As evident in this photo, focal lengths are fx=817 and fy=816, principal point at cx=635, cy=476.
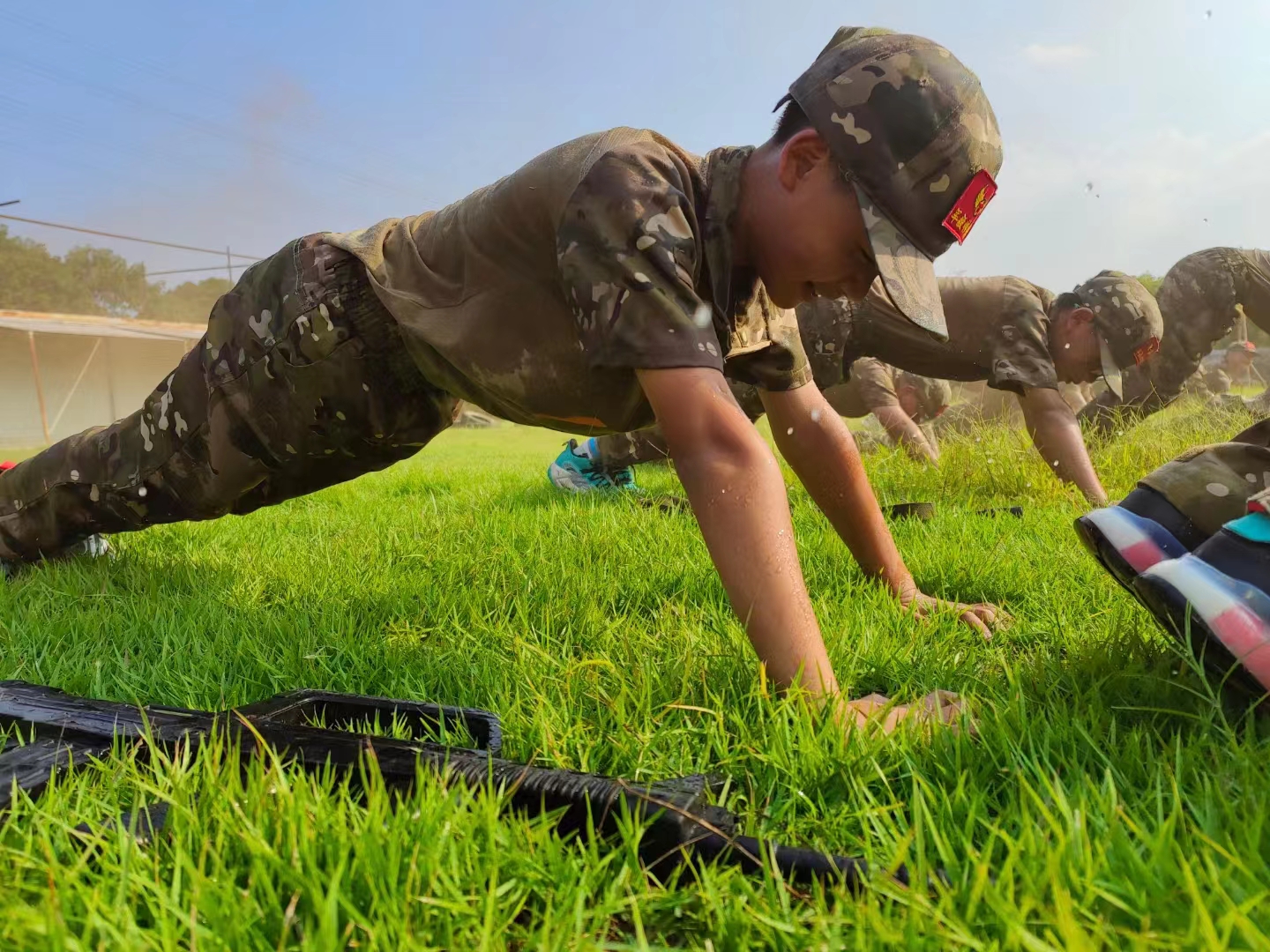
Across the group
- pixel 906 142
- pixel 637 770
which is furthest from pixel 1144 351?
pixel 637 770

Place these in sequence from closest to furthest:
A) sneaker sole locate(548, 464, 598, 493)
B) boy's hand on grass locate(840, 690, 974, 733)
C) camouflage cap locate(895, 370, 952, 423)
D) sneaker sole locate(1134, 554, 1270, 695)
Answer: sneaker sole locate(1134, 554, 1270, 695)
boy's hand on grass locate(840, 690, 974, 733)
sneaker sole locate(548, 464, 598, 493)
camouflage cap locate(895, 370, 952, 423)

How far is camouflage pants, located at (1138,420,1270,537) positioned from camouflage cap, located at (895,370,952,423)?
A: 6474 millimetres

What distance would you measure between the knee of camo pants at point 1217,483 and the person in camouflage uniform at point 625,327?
19.7 inches

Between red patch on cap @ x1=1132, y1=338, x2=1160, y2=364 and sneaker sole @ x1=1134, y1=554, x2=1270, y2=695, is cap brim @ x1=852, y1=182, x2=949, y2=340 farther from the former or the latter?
red patch on cap @ x1=1132, y1=338, x2=1160, y2=364

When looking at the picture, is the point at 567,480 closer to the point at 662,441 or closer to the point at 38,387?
the point at 662,441

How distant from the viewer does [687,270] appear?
147 cm

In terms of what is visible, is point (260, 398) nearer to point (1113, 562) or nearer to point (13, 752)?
point (13, 752)

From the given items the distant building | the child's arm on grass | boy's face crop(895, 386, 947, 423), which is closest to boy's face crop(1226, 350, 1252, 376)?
boy's face crop(895, 386, 947, 423)

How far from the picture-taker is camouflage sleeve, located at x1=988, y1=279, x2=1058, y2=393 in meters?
3.88

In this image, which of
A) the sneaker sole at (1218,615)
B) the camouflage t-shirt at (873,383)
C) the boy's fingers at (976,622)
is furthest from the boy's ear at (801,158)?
the camouflage t-shirt at (873,383)

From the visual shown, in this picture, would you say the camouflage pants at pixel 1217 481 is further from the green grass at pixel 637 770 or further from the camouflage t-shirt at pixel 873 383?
the camouflage t-shirt at pixel 873 383

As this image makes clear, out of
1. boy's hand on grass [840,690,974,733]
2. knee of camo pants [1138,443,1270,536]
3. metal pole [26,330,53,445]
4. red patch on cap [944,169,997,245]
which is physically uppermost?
metal pole [26,330,53,445]

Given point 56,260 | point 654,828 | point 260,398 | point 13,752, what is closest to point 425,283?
point 260,398

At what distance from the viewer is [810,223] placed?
1593 millimetres
